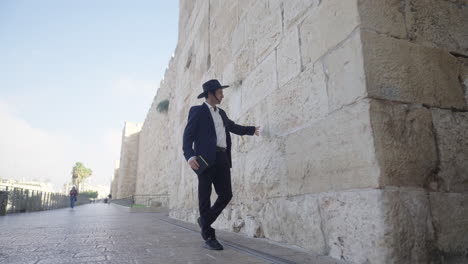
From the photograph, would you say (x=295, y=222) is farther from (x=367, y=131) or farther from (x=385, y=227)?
(x=367, y=131)

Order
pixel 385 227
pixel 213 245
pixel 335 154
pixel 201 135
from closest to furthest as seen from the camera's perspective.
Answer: pixel 385 227
pixel 335 154
pixel 213 245
pixel 201 135

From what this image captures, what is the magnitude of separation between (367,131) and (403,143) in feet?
0.80

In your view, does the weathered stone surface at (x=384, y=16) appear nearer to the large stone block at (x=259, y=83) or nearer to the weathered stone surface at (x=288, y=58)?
the weathered stone surface at (x=288, y=58)

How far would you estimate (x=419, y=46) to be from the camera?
2.10 meters

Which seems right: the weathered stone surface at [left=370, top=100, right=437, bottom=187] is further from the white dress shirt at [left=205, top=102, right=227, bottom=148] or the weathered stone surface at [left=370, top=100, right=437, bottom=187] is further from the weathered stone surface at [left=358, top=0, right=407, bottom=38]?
the white dress shirt at [left=205, top=102, right=227, bottom=148]

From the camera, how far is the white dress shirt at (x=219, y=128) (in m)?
2.84

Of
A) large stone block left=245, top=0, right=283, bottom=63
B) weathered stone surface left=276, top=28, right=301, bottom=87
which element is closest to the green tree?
large stone block left=245, top=0, right=283, bottom=63

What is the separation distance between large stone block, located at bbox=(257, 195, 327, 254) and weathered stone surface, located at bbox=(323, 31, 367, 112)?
0.76 m

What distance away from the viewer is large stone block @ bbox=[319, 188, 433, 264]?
5.41 ft

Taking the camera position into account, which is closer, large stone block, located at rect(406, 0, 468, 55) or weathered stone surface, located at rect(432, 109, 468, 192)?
weathered stone surface, located at rect(432, 109, 468, 192)

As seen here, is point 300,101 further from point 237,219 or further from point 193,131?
point 237,219

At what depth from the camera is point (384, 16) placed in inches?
80.7

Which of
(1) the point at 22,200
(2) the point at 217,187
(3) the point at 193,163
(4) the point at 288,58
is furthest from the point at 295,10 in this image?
(1) the point at 22,200

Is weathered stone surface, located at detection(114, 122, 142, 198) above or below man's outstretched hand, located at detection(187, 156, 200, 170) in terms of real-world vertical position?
above
